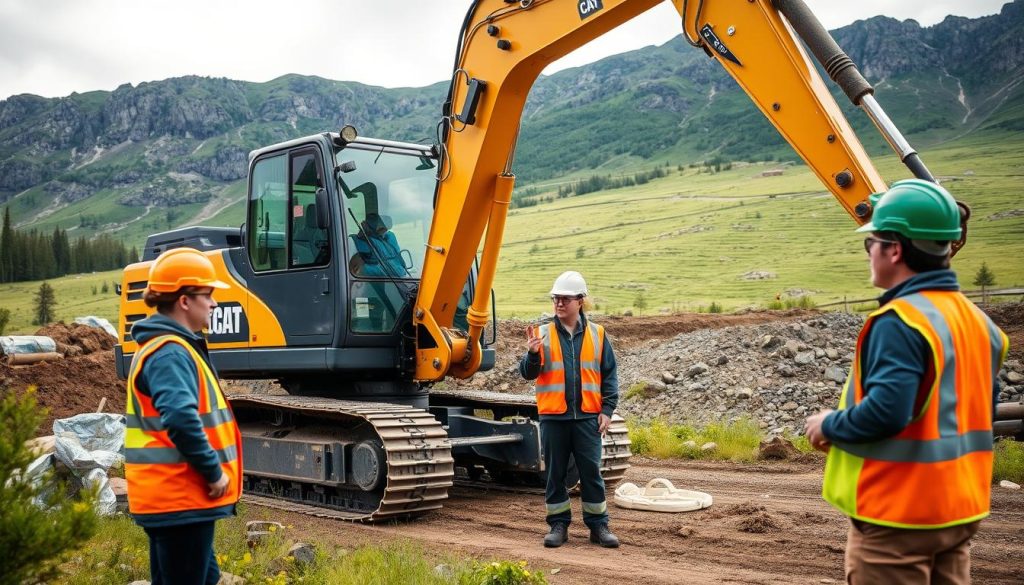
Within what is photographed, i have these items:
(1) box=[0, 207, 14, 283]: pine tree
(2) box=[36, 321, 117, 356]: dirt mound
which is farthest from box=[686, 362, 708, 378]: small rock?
(1) box=[0, 207, 14, 283]: pine tree

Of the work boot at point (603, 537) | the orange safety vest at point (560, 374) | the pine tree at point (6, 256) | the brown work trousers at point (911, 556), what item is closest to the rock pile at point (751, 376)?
the work boot at point (603, 537)

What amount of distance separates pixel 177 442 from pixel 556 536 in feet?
13.2

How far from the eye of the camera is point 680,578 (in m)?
6.18

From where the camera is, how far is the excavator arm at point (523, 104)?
5828mm

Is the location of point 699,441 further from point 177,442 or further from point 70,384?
point 70,384

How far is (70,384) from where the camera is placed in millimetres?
16922

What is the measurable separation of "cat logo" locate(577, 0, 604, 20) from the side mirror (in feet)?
9.76

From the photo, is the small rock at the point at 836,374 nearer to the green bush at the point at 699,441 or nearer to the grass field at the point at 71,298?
the green bush at the point at 699,441

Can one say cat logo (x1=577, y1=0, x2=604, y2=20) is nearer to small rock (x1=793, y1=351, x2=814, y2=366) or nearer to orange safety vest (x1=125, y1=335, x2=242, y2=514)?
orange safety vest (x1=125, y1=335, x2=242, y2=514)

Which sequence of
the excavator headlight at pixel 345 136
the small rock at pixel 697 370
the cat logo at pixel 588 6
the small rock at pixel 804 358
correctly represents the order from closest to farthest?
the cat logo at pixel 588 6, the excavator headlight at pixel 345 136, the small rock at pixel 804 358, the small rock at pixel 697 370

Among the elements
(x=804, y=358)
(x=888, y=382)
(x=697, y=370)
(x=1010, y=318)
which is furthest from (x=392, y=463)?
(x=1010, y=318)

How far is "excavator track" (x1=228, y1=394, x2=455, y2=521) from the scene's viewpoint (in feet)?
26.6

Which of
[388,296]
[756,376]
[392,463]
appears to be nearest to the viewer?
[392,463]

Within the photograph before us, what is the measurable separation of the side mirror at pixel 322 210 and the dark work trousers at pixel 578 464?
2.98m
